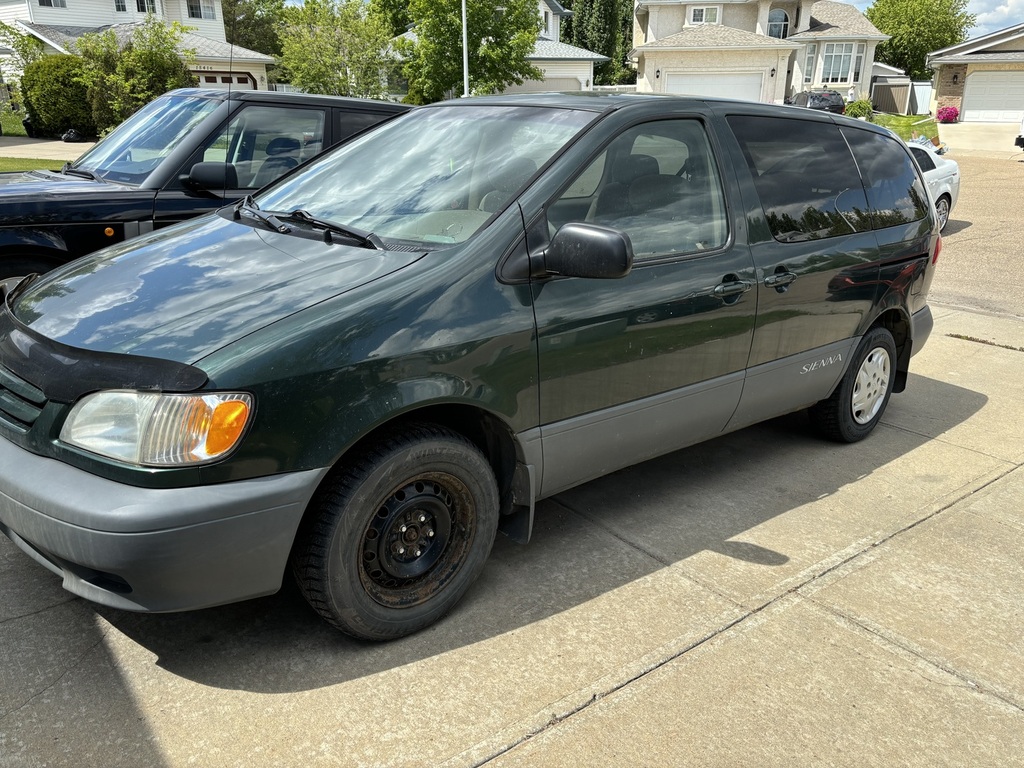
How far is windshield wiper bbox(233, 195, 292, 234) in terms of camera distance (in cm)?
341

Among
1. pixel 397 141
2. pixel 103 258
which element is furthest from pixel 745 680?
pixel 103 258

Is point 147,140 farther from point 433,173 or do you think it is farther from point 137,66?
point 137,66

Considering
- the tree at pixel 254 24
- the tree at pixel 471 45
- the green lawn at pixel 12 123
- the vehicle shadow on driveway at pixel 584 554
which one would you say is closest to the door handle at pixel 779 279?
the vehicle shadow on driveway at pixel 584 554

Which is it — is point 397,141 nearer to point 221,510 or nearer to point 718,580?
point 221,510

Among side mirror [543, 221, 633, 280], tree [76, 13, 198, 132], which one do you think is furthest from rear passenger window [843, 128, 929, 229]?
tree [76, 13, 198, 132]

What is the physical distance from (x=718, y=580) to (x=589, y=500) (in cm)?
85

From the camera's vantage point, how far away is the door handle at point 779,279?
12.7ft

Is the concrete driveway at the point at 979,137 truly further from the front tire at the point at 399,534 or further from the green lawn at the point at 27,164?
the front tire at the point at 399,534

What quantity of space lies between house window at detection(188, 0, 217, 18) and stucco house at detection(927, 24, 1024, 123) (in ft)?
131

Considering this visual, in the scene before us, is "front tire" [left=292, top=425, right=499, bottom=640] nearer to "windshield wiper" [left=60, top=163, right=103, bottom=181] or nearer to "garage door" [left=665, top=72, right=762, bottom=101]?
"windshield wiper" [left=60, top=163, right=103, bottom=181]

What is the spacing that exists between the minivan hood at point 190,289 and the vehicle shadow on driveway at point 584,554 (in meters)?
1.06

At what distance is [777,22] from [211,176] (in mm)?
53240

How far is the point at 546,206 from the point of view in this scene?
3.13 m

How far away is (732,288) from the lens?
3.71 metres
